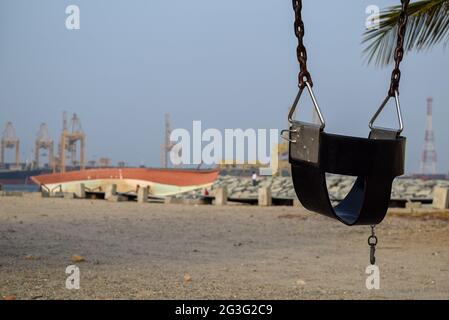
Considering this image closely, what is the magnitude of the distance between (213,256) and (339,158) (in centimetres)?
573

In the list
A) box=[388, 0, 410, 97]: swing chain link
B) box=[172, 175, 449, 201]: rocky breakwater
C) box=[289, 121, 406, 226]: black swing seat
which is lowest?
box=[172, 175, 449, 201]: rocky breakwater

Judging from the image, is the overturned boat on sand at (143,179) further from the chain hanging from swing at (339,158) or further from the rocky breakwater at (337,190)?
the chain hanging from swing at (339,158)

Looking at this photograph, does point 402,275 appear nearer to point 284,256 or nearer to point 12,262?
point 284,256

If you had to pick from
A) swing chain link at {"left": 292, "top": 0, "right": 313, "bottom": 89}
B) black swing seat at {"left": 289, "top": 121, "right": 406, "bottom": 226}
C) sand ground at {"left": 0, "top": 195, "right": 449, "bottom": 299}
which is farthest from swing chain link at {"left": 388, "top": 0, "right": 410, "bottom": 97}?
sand ground at {"left": 0, "top": 195, "right": 449, "bottom": 299}

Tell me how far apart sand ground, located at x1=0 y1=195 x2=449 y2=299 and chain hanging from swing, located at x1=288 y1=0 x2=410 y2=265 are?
269 centimetres

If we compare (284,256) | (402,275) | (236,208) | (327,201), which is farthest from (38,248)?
(236,208)

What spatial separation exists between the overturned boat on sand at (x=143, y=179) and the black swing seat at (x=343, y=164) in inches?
1233

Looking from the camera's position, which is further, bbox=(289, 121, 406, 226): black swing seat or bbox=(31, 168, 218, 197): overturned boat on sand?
bbox=(31, 168, 218, 197): overturned boat on sand

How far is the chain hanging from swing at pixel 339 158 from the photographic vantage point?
322 cm

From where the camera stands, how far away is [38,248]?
8.66 meters

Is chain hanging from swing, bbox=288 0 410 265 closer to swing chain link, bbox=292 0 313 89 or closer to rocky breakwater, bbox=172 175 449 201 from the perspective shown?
swing chain link, bbox=292 0 313 89

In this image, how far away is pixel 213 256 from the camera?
8.77 metres

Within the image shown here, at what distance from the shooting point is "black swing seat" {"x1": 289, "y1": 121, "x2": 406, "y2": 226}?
3.23m

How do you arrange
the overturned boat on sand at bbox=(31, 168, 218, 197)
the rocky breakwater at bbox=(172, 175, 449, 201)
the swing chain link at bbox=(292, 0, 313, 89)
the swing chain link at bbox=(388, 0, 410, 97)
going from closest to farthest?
the swing chain link at bbox=(292, 0, 313, 89), the swing chain link at bbox=(388, 0, 410, 97), the rocky breakwater at bbox=(172, 175, 449, 201), the overturned boat on sand at bbox=(31, 168, 218, 197)
